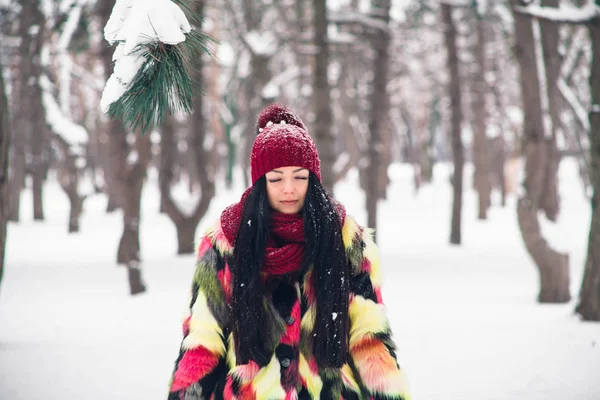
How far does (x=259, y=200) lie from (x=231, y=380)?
27.6 inches

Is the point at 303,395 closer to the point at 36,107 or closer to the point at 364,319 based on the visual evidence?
the point at 364,319

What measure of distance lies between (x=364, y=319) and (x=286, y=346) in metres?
0.34

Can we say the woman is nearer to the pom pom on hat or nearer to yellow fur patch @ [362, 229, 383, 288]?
yellow fur patch @ [362, 229, 383, 288]

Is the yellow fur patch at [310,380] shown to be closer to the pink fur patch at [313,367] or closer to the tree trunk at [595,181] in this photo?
the pink fur patch at [313,367]

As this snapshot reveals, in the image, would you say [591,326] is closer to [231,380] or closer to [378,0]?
[231,380]

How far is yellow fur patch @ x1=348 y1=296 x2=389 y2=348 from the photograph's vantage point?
2.36 meters

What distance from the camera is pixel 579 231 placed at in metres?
15.4

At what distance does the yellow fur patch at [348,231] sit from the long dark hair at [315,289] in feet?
0.31

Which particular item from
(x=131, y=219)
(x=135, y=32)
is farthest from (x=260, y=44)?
(x=135, y=32)

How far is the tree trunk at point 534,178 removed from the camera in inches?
289

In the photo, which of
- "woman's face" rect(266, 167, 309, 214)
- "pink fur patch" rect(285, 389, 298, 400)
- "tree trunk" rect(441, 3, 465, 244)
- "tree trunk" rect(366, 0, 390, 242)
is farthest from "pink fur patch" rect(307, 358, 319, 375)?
"tree trunk" rect(441, 3, 465, 244)

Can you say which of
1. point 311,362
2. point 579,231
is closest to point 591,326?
point 311,362

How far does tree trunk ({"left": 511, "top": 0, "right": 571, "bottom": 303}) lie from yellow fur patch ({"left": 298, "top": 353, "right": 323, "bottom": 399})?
5765 millimetres

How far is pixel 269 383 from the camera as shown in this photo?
7.29 feet
